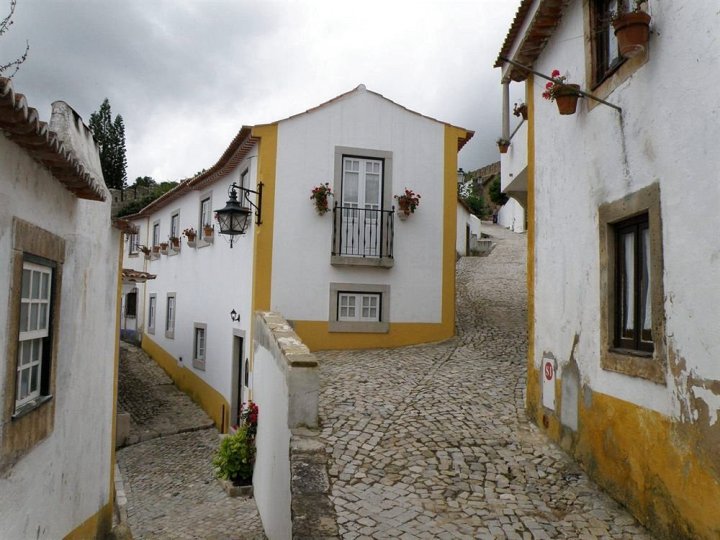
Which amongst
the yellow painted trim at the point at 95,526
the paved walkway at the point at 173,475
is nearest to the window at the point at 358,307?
the paved walkway at the point at 173,475

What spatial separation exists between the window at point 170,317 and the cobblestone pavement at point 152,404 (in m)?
1.34

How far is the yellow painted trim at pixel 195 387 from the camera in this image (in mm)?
12789

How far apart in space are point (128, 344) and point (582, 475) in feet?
68.1

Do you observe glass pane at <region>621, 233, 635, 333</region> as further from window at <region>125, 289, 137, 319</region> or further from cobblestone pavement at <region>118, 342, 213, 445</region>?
window at <region>125, 289, 137, 319</region>

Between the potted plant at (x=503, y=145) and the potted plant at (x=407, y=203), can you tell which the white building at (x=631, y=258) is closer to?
the potted plant at (x=503, y=145)

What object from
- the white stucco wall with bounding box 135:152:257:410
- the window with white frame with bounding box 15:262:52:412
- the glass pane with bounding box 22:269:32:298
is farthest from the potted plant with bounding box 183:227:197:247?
the glass pane with bounding box 22:269:32:298

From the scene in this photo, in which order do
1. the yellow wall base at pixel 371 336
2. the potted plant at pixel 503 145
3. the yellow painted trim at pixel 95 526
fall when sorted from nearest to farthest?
the yellow painted trim at pixel 95 526, the potted plant at pixel 503 145, the yellow wall base at pixel 371 336

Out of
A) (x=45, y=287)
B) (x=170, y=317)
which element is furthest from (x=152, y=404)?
(x=45, y=287)

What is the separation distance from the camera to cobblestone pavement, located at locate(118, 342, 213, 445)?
13.0 meters

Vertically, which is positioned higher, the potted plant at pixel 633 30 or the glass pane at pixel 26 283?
the potted plant at pixel 633 30

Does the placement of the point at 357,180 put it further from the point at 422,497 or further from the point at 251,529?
the point at 422,497

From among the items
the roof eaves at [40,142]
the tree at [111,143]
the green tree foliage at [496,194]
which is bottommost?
the roof eaves at [40,142]

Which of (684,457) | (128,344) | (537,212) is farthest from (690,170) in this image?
(128,344)

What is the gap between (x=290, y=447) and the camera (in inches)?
233
